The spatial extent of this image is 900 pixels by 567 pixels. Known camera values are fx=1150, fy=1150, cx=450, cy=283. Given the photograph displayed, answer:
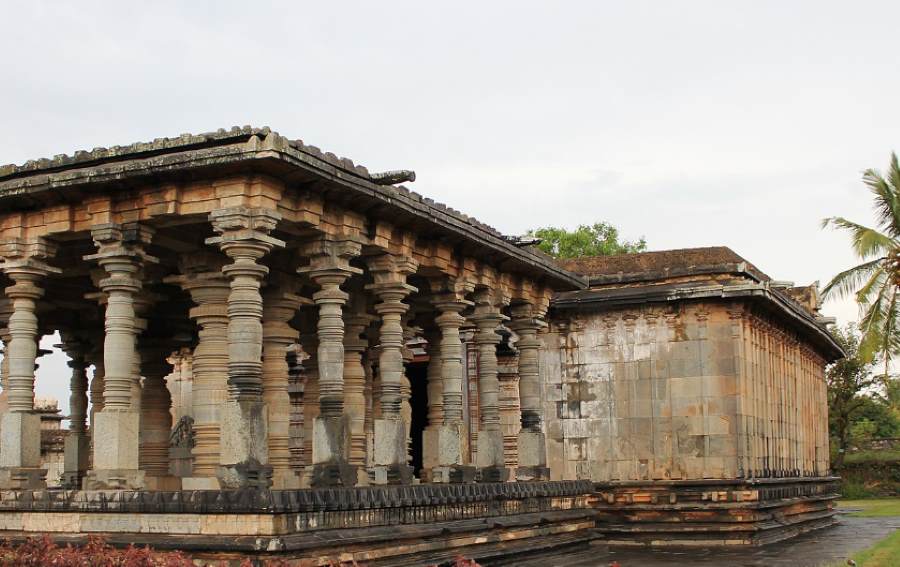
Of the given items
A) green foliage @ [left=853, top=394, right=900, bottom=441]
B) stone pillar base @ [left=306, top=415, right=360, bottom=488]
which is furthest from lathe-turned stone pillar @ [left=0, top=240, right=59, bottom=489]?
green foliage @ [left=853, top=394, right=900, bottom=441]

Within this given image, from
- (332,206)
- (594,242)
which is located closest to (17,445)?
(332,206)

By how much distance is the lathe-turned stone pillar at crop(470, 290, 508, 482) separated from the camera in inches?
832

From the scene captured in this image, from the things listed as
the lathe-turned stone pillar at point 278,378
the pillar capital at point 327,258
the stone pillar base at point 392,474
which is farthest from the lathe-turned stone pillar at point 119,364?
the stone pillar base at point 392,474

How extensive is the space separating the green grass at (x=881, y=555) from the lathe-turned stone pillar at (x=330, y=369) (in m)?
8.24

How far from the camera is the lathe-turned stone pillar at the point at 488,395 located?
2112 centimetres

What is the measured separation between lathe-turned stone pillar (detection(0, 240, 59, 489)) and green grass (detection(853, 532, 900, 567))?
12413 mm

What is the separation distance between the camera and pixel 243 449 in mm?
14086

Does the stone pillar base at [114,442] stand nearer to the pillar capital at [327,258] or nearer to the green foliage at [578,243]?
the pillar capital at [327,258]

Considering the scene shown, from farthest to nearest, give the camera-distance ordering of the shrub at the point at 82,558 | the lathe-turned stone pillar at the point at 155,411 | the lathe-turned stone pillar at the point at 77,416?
the lathe-turned stone pillar at the point at 77,416 < the lathe-turned stone pillar at the point at 155,411 < the shrub at the point at 82,558

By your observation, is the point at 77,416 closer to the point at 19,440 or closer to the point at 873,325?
the point at 19,440

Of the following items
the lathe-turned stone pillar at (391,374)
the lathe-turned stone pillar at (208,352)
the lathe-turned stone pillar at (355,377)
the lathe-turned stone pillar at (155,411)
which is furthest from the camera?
the lathe-turned stone pillar at (155,411)

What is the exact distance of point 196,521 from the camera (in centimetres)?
1349

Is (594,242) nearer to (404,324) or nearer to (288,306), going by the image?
(404,324)

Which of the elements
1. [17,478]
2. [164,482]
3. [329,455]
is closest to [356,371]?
[164,482]
